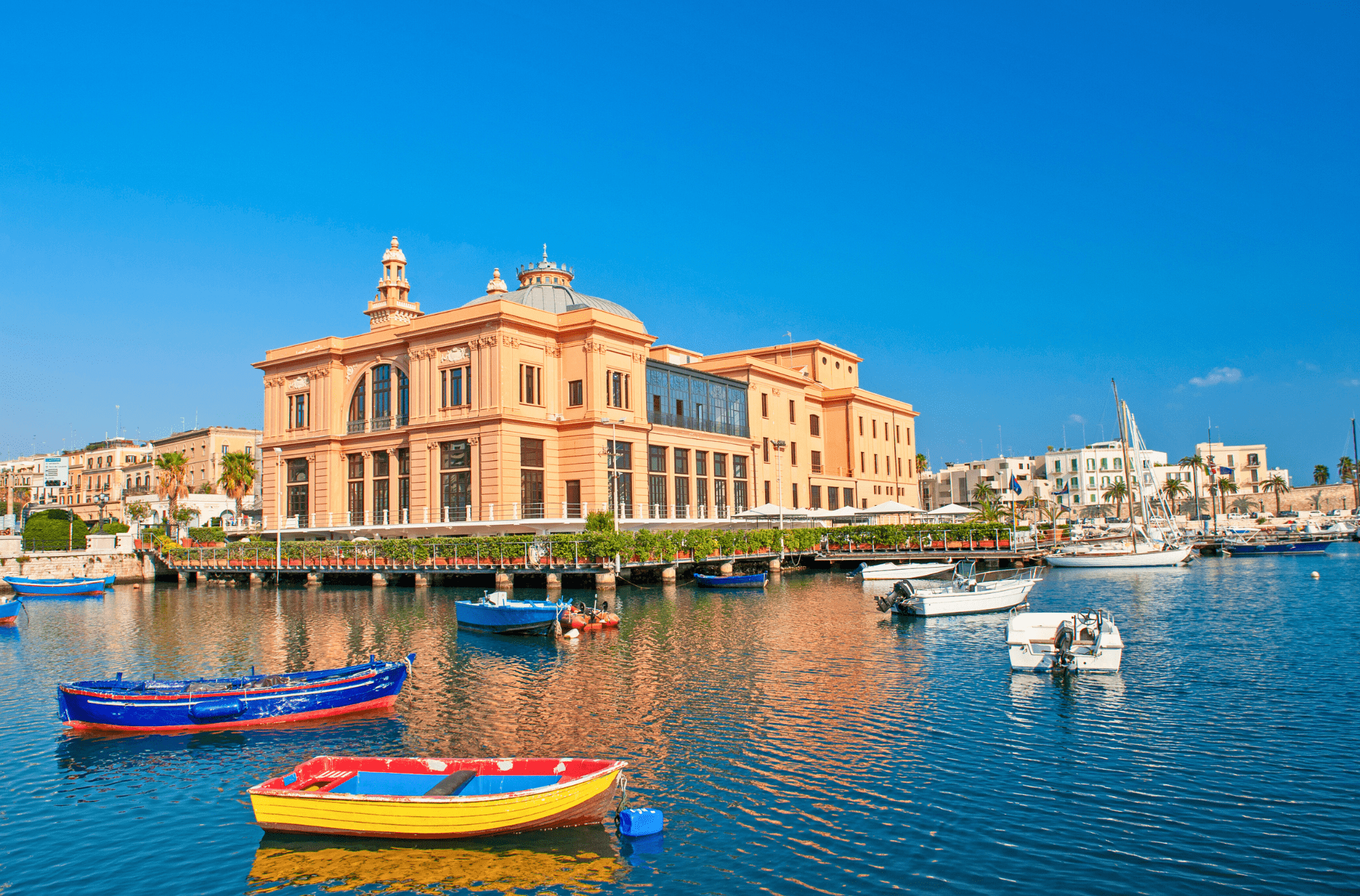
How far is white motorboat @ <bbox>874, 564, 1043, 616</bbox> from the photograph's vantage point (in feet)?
123

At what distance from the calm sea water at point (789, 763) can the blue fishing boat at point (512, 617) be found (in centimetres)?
110

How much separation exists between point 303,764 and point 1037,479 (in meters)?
158

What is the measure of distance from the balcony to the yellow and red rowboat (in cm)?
5182

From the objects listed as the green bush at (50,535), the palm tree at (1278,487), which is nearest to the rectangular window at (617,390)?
the green bush at (50,535)

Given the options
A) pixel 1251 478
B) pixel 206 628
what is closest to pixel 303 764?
pixel 206 628

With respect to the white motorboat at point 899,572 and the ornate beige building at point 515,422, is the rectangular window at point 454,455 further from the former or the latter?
the white motorboat at point 899,572

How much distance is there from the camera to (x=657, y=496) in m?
66.1

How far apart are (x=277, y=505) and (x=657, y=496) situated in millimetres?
29424

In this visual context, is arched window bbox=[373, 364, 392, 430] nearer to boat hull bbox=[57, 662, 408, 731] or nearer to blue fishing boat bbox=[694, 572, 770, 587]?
blue fishing boat bbox=[694, 572, 770, 587]

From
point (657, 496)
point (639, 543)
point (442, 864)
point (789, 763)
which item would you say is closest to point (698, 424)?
point (657, 496)

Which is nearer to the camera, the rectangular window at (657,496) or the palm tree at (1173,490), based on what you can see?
the rectangular window at (657,496)

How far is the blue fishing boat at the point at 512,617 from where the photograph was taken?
35.0 meters

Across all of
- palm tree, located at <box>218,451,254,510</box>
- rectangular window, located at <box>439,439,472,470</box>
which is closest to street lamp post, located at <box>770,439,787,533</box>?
rectangular window, located at <box>439,439,472,470</box>

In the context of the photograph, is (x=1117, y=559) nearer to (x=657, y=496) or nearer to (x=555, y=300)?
(x=657, y=496)
